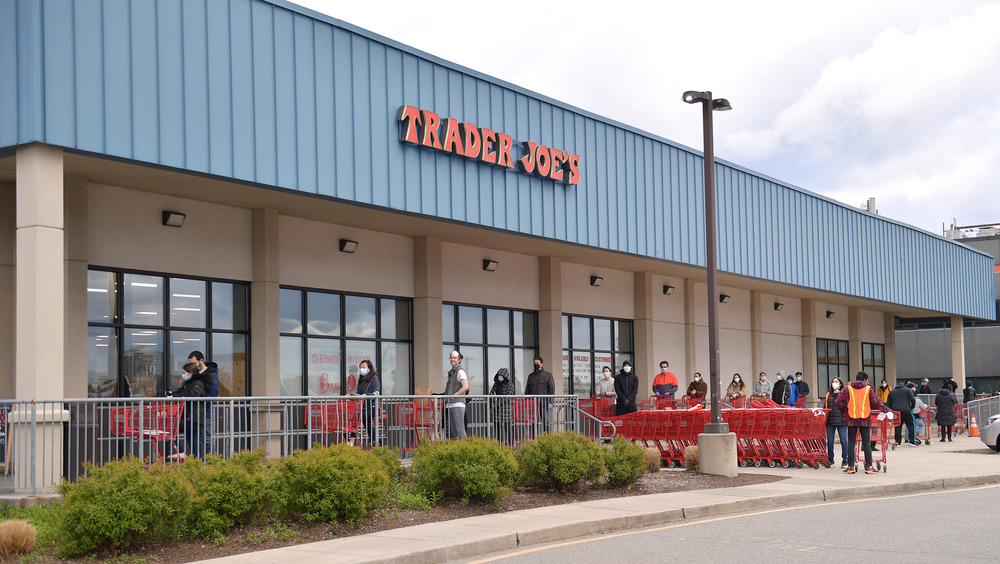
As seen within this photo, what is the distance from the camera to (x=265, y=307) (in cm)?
1952

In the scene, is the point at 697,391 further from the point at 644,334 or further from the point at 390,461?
the point at 390,461

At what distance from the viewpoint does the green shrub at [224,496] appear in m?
10.8

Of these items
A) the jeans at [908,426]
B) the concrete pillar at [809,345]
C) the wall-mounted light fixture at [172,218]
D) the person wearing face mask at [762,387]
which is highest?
the wall-mounted light fixture at [172,218]

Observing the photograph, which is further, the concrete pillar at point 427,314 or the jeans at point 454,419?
the concrete pillar at point 427,314

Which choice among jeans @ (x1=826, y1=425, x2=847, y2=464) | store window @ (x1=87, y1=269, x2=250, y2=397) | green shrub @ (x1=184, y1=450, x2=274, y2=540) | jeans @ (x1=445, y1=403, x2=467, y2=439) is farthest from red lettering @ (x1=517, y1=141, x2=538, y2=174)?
green shrub @ (x1=184, y1=450, x2=274, y2=540)

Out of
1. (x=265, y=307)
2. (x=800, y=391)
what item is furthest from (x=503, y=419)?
(x=800, y=391)

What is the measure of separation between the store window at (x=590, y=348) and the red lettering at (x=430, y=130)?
31.5ft

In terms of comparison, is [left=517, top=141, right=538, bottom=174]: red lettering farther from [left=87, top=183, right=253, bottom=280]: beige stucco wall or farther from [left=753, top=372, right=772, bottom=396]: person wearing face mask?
[left=753, top=372, right=772, bottom=396]: person wearing face mask

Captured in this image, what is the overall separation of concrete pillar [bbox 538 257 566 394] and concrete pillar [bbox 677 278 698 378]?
21.7 ft

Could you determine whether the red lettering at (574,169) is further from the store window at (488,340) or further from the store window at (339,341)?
the store window at (339,341)

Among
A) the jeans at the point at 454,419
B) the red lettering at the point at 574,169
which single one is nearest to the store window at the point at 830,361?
the red lettering at the point at 574,169

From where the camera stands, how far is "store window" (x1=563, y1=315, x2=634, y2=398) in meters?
28.3

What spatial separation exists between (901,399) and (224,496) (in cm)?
2199

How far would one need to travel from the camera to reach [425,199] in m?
19.8
